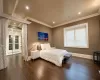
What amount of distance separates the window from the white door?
507cm

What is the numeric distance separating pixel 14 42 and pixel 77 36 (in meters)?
6.25

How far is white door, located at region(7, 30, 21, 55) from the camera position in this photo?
645 centimetres

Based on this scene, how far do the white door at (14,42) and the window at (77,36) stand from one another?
16.6 ft

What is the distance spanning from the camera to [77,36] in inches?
209

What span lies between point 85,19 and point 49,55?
12.0 feet

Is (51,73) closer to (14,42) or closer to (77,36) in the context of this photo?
(77,36)

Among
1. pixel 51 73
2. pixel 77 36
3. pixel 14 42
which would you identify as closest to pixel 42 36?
pixel 77 36

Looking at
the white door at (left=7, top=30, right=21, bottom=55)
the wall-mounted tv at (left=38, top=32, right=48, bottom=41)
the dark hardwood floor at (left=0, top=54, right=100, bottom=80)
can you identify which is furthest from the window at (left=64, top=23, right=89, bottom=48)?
the white door at (left=7, top=30, right=21, bottom=55)

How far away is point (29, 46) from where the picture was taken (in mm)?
4883

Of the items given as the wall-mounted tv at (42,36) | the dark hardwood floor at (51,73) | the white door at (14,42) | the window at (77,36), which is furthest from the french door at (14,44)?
the window at (77,36)

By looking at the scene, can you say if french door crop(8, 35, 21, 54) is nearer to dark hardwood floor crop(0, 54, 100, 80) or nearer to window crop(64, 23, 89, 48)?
dark hardwood floor crop(0, 54, 100, 80)

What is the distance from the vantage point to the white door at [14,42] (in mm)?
6449

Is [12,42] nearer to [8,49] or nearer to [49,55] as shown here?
[8,49]

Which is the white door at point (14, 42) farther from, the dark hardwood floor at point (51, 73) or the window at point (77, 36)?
the window at point (77, 36)
